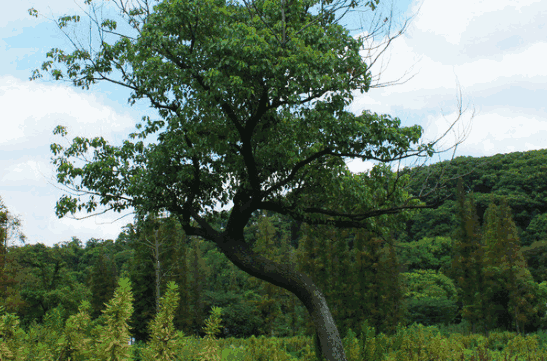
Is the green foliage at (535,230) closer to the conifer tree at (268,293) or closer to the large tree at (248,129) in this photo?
the conifer tree at (268,293)

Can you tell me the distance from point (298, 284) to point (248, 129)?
9.39 ft

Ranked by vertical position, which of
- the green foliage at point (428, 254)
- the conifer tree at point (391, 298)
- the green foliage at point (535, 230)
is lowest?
the conifer tree at point (391, 298)

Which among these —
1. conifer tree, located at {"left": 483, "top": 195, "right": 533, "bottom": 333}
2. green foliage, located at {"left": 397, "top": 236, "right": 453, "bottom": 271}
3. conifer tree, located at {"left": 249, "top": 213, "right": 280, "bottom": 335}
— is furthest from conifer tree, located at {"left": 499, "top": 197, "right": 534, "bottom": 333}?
conifer tree, located at {"left": 249, "top": 213, "right": 280, "bottom": 335}

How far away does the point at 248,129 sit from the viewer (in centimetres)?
723

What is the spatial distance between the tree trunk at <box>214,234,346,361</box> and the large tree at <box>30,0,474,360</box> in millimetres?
20

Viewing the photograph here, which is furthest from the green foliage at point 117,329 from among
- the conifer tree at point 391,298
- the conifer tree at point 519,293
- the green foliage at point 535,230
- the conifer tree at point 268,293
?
the green foliage at point 535,230

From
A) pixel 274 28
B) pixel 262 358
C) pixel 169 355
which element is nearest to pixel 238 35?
pixel 274 28

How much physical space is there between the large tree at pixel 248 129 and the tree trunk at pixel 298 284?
0.02 meters

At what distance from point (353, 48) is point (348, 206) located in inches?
127

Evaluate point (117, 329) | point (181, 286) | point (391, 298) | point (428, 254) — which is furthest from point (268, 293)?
point (117, 329)

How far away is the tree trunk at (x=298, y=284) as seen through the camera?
6.49m

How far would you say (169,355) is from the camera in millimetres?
2799

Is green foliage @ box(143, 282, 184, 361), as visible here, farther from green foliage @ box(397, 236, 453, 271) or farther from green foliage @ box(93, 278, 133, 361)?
green foliage @ box(397, 236, 453, 271)

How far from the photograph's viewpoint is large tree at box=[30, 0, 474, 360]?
6.55 metres
